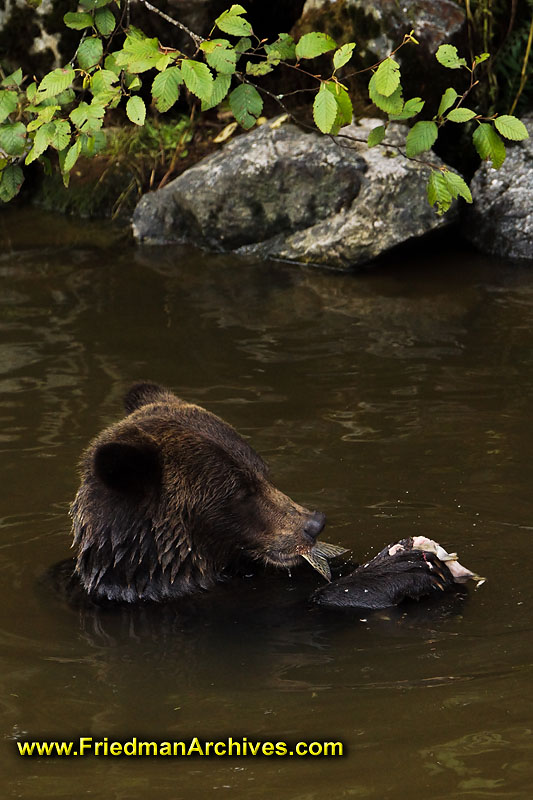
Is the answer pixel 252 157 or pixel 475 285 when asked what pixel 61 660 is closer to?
pixel 475 285

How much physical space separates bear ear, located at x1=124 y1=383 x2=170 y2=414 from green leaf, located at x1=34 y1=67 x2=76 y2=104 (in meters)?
1.61

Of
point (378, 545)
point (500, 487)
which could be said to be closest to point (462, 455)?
point (500, 487)

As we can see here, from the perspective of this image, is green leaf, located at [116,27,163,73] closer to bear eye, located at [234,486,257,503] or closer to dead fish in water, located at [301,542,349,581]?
bear eye, located at [234,486,257,503]

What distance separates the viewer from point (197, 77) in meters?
5.26

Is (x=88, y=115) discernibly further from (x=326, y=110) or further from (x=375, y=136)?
(x=375, y=136)

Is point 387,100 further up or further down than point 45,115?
further up

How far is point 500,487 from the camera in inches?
278

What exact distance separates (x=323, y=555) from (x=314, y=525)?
38 cm

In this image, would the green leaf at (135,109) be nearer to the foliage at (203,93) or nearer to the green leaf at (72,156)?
the foliage at (203,93)

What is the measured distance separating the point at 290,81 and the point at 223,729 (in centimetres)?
1035

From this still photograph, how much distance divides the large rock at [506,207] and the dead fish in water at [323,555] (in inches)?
263

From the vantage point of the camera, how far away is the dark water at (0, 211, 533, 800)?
4.52 m

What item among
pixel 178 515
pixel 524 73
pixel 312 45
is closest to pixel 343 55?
pixel 312 45

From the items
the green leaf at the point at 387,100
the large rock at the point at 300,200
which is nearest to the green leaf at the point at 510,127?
the green leaf at the point at 387,100
